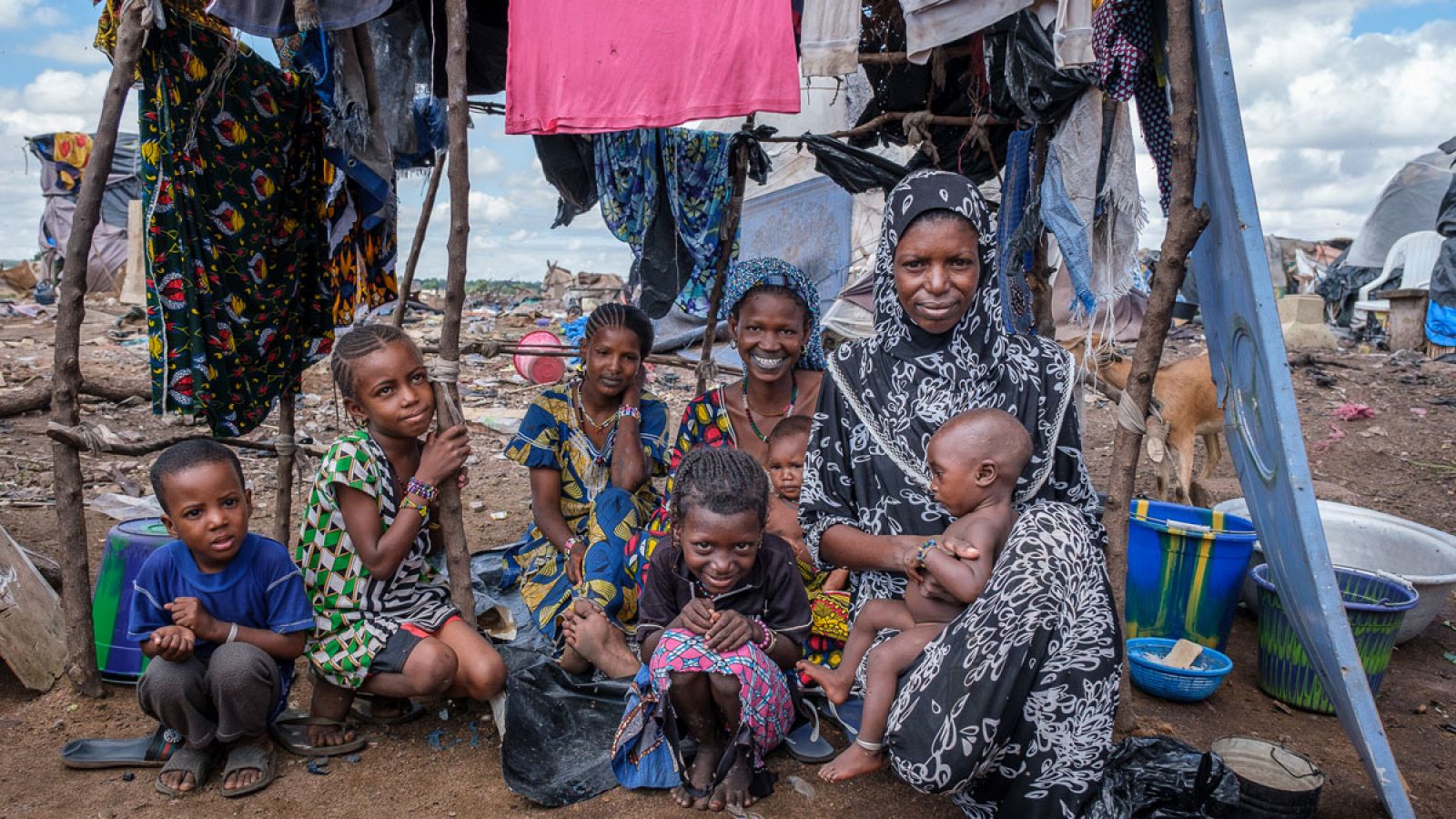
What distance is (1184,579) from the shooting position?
11.7 feet

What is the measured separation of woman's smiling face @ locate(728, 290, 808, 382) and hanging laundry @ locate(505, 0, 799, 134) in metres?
0.74

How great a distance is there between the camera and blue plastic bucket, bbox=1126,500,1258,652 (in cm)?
349

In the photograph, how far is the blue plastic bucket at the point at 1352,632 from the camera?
3139 millimetres

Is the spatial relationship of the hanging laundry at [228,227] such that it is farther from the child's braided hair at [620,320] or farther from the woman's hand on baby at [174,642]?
the child's braided hair at [620,320]

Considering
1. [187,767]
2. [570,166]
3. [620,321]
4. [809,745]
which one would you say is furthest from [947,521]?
[570,166]

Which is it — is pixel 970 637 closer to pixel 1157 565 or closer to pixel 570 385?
pixel 1157 565

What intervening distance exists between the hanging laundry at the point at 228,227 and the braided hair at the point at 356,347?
69 centimetres

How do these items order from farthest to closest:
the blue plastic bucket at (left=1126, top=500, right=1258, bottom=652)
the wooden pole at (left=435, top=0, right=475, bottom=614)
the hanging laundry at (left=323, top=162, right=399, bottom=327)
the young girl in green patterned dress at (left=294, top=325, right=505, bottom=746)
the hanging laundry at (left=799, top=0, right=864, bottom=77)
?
the hanging laundry at (left=323, top=162, right=399, bottom=327) → the hanging laundry at (left=799, top=0, right=864, bottom=77) → the blue plastic bucket at (left=1126, top=500, right=1258, bottom=652) → the wooden pole at (left=435, top=0, right=475, bottom=614) → the young girl in green patterned dress at (left=294, top=325, right=505, bottom=746)

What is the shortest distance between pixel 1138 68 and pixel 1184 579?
6.62 ft

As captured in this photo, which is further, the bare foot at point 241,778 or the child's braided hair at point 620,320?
the child's braided hair at point 620,320

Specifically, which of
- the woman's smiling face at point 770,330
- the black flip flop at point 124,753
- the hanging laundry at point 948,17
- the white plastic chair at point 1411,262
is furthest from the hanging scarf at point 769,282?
the white plastic chair at point 1411,262

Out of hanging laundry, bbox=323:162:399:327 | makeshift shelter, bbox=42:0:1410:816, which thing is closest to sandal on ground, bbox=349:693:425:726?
makeshift shelter, bbox=42:0:1410:816

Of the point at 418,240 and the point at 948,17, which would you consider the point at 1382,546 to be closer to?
the point at 948,17

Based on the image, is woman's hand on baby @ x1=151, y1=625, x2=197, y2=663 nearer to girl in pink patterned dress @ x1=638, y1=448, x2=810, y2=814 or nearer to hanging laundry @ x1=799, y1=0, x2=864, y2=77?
girl in pink patterned dress @ x1=638, y1=448, x2=810, y2=814
